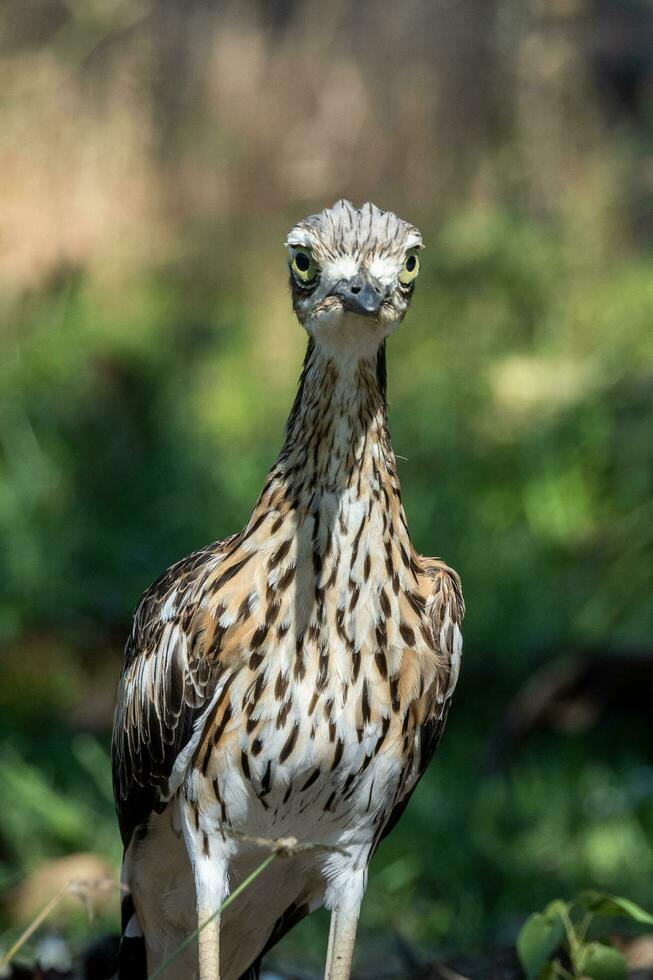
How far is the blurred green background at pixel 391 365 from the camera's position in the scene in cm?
547

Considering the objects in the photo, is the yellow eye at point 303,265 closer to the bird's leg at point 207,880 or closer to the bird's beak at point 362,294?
the bird's beak at point 362,294

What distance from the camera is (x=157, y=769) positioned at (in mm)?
3381

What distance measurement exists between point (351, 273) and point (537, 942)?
1619mm

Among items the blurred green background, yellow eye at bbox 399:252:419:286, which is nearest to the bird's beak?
yellow eye at bbox 399:252:419:286

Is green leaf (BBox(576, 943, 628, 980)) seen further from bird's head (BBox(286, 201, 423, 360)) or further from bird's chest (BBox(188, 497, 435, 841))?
bird's head (BBox(286, 201, 423, 360))

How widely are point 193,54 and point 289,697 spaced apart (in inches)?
290

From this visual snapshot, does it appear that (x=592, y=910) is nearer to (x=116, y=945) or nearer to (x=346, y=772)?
(x=346, y=772)

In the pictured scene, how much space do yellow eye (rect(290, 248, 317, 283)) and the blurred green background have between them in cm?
246

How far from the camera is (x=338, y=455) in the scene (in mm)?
3129

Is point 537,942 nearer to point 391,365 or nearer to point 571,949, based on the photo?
point 571,949

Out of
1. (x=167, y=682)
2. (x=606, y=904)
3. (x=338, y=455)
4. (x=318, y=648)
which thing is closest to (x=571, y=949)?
(x=606, y=904)

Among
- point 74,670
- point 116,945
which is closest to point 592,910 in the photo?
point 116,945

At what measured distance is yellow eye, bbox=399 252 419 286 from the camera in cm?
295

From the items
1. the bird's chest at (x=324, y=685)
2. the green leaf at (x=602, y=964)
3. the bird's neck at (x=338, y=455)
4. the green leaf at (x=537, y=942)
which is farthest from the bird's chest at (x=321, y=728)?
the green leaf at (x=602, y=964)
